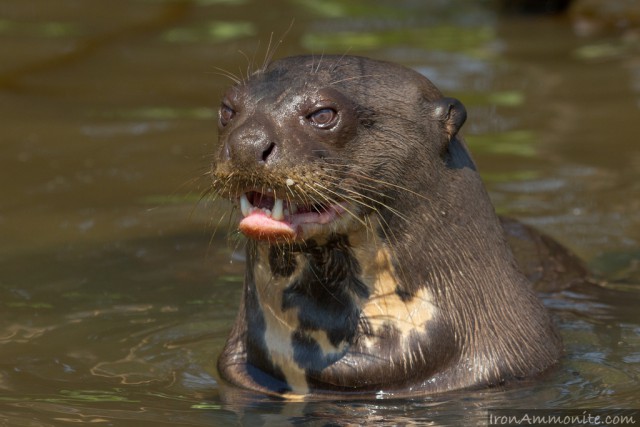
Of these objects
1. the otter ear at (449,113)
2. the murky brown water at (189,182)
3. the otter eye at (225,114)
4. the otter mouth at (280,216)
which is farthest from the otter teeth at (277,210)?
the otter ear at (449,113)

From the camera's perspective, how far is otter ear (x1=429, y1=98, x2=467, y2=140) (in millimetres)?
6613

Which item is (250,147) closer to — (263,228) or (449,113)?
(263,228)

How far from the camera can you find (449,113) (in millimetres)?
6645

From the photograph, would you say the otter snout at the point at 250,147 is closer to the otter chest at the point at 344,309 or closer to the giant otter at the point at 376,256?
the giant otter at the point at 376,256

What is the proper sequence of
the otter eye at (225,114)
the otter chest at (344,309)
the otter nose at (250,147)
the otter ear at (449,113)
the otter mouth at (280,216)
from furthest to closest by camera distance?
1. the otter ear at (449,113)
2. the otter chest at (344,309)
3. the otter eye at (225,114)
4. the otter mouth at (280,216)
5. the otter nose at (250,147)

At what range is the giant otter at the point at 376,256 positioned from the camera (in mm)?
6215

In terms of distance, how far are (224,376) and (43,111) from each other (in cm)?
657

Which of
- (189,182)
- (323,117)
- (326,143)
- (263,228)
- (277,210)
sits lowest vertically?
(263,228)

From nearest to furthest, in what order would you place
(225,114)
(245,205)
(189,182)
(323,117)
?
(245,205) → (323,117) → (225,114) → (189,182)

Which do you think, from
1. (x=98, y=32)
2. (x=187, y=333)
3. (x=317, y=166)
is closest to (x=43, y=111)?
(x=98, y=32)

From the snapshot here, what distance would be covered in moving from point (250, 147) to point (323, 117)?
465 millimetres

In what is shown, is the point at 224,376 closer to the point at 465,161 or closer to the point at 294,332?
the point at 294,332

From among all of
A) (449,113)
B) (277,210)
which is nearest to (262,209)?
(277,210)

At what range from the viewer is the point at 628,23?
16297mm
